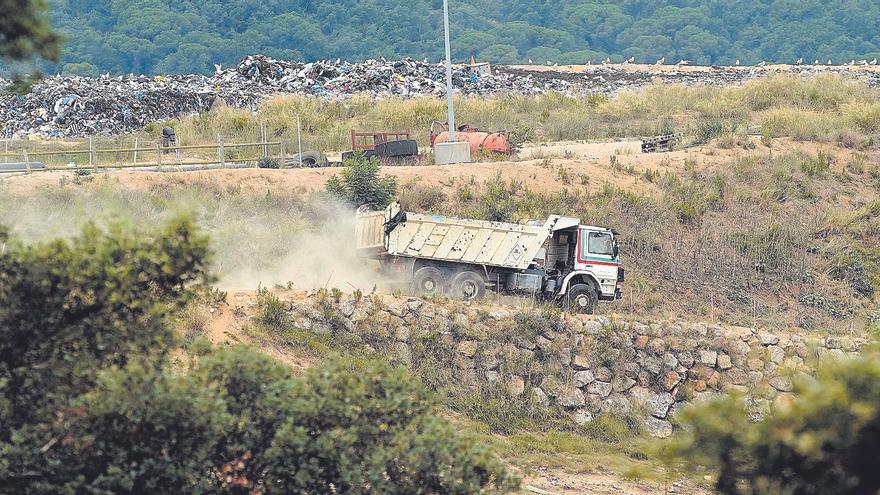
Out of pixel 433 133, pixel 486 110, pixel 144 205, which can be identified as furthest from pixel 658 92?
pixel 144 205

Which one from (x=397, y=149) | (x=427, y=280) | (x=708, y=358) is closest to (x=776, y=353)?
(x=708, y=358)

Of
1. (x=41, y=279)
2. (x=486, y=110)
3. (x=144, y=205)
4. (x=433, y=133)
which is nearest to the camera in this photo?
(x=41, y=279)

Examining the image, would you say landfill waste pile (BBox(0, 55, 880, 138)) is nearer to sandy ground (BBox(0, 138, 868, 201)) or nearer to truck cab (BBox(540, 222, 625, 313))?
sandy ground (BBox(0, 138, 868, 201))

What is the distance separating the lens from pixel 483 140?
4438 cm

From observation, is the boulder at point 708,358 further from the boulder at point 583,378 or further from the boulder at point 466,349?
the boulder at point 466,349

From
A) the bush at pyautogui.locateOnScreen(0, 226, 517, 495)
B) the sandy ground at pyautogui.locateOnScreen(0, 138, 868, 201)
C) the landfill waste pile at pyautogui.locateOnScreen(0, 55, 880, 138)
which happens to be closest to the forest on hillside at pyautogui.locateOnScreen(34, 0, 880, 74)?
the landfill waste pile at pyautogui.locateOnScreen(0, 55, 880, 138)

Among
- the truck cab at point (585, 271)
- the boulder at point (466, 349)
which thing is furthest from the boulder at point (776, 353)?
the boulder at point (466, 349)

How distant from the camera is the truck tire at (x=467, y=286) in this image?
3022 centimetres

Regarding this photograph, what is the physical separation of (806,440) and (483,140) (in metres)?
34.1

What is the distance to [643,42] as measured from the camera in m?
116

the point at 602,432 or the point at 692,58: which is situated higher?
the point at 692,58

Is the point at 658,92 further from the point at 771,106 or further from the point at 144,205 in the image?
the point at 144,205

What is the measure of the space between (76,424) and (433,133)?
34091mm

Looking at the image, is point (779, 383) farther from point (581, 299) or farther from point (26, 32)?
point (26, 32)
